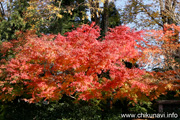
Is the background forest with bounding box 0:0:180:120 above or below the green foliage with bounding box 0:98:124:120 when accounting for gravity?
above

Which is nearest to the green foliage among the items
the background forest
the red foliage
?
the background forest

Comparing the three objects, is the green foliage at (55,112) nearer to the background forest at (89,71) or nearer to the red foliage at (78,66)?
the background forest at (89,71)

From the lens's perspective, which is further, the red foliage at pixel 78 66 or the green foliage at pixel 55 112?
the green foliage at pixel 55 112

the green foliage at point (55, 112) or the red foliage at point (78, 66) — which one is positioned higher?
the red foliage at point (78, 66)

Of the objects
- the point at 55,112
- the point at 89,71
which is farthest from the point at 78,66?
the point at 55,112

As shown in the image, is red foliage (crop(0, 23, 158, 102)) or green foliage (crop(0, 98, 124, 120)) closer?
red foliage (crop(0, 23, 158, 102))

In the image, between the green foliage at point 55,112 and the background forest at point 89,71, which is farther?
the green foliage at point 55,112

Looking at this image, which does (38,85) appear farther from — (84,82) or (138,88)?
(138,88)

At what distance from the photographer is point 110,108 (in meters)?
8.29

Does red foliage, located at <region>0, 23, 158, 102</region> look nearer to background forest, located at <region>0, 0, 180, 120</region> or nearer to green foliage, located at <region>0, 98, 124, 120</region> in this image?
background forest, located at <region>0, 0, 180, 120</region>

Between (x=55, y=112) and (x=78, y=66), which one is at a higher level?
(x=78, y=66)

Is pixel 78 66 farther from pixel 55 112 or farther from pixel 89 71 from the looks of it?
pixel 55 112

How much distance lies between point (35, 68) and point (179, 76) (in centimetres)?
498

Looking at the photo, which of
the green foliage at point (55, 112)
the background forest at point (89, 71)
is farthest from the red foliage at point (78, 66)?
the green foliage at point (55, 112)
